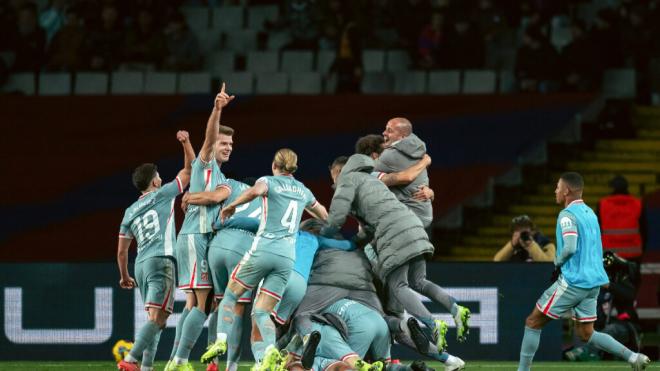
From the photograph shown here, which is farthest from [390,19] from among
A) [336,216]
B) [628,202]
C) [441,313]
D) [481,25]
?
[336,216]

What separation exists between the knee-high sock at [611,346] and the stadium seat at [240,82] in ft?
30.6

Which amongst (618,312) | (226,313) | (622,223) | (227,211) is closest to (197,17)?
(622,223)

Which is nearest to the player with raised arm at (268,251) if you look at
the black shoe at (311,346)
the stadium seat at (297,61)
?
the black shoe at (311,346)

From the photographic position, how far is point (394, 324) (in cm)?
1176

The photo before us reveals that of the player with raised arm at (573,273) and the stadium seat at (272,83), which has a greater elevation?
the stadium seat at (272,83)

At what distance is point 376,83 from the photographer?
20.2m

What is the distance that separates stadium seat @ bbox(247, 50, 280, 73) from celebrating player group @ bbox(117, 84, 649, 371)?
8407 millimetres

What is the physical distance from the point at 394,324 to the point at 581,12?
10559 millimetres

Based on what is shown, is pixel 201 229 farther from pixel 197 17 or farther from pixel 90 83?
pixel 197 17

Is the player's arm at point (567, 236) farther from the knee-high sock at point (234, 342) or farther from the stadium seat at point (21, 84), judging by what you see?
the stadium seat at point (21, 84)

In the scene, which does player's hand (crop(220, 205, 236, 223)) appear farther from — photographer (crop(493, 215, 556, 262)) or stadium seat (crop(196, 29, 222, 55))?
stadium seat (crop(196, 29, 222, 55))

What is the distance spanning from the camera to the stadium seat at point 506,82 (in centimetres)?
1966

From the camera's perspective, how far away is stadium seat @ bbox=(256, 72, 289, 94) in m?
20.5

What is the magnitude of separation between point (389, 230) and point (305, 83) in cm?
883
